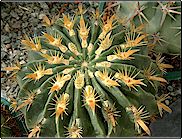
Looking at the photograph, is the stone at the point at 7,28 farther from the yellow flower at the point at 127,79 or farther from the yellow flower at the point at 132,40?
the yellow flower at the point at 127,79

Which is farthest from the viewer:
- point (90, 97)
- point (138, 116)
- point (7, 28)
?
point (7, 28)

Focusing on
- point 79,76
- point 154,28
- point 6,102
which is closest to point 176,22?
point 154,28

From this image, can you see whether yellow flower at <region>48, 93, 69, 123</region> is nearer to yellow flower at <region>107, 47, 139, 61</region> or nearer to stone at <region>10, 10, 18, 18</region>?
yellow flower at <region>107, 47, 139, 61</region>

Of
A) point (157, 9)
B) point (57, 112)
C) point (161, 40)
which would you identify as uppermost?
point (157, 9)

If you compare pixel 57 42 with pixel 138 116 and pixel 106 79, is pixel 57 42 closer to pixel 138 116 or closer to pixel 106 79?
pixel 106 79

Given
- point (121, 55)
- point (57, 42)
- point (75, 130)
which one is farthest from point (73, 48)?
point (75, 130)

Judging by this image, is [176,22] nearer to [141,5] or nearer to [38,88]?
[141,5]

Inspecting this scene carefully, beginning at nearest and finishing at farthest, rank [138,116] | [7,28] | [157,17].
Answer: [138,116] < [157,17] < [7,28]
